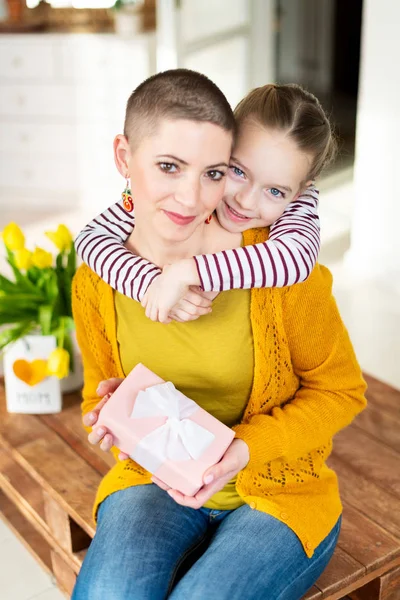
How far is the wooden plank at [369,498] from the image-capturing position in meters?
1.64

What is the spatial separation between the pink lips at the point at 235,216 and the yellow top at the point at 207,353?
12 centimetres

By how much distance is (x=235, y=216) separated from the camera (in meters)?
1.34

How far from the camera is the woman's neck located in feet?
4.41

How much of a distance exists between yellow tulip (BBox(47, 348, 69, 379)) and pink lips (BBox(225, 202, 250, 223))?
0.81 metres

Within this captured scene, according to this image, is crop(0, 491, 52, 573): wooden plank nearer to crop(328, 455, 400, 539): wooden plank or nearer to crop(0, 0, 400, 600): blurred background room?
crop(328, 455, 400, 539): wooden plank

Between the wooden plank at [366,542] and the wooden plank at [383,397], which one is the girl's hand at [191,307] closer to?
the wooden plank at [366,542]

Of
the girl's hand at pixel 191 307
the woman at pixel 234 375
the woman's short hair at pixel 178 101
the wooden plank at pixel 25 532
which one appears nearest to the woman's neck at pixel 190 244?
the woman at pixel 234 375

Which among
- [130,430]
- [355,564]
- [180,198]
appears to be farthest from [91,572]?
[180,198]

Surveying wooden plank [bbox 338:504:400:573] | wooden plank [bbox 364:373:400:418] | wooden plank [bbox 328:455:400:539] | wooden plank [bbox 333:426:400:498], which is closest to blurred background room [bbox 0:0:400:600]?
wooden plank [bbox 364:373:400:418]

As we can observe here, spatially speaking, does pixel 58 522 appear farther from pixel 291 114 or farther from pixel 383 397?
pixel 291 114

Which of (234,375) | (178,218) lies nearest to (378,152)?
(234,375)

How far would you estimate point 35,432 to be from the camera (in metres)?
1.98

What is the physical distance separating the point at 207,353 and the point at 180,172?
1.09 feet

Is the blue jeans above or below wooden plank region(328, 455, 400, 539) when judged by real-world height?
above
